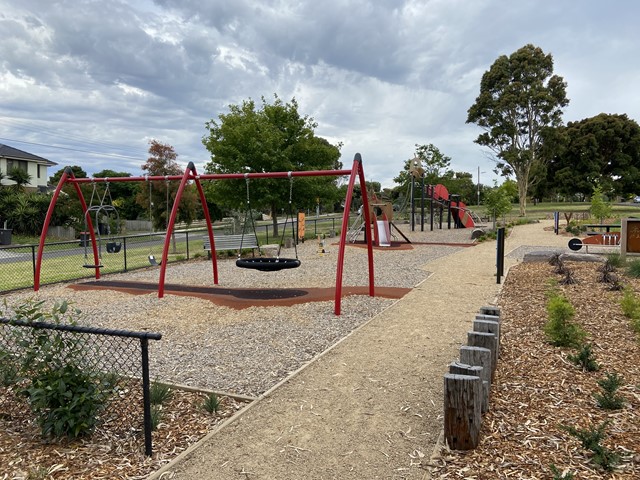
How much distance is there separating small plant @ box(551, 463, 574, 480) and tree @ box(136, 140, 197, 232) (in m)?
25.0

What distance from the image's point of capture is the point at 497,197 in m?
26.5

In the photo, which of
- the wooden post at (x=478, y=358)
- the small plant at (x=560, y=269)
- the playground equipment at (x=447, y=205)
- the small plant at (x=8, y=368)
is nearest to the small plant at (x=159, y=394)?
the small plant at (x=8, y=368)

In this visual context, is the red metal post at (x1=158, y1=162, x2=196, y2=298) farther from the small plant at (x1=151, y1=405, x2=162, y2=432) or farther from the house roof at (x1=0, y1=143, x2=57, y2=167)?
the house roof at (x1=0, y1=143, x2=57, y2=167)

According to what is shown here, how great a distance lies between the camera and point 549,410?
3605mm

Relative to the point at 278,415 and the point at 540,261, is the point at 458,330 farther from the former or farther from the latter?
the point at 540,261

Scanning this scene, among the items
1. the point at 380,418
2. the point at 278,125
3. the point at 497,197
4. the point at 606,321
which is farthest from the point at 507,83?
the point at 380,418

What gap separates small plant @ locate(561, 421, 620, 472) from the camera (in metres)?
2.80

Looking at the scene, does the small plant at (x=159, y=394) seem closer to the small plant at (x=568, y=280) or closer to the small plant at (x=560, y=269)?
the small plant at (x=568, y=280)

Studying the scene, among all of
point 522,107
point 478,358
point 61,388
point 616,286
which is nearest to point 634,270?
point 616,286

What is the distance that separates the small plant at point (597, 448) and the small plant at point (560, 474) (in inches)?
9.0

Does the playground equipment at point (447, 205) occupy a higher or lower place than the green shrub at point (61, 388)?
higher

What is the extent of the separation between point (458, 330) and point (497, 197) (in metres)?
22.2

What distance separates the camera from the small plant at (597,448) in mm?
2804

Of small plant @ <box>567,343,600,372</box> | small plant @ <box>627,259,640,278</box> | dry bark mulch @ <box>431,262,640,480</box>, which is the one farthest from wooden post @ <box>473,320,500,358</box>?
A: small plant @ <box>627,259,640,278</box>
